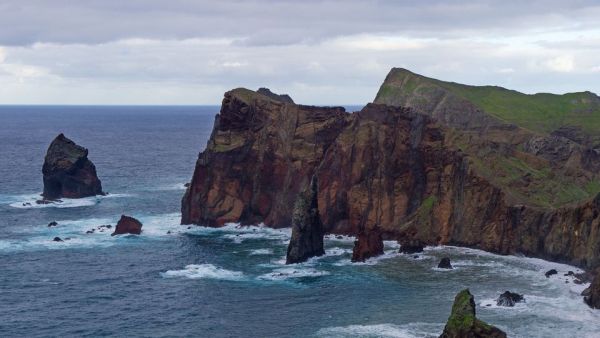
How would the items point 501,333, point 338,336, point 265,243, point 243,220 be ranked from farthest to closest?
point 243,220
point 265,243
point 338,336
point 501,333

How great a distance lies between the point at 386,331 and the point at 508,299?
62.1 ft

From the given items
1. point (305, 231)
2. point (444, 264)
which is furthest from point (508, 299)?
point (305, 231)

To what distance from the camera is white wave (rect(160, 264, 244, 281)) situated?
119m

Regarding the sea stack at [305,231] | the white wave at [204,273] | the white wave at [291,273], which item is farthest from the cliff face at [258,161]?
the white wave at [204,273]

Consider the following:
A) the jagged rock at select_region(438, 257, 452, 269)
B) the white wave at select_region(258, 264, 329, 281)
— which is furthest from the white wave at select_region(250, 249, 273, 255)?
the jagged rock at select_region(438, 257, 452, 269)

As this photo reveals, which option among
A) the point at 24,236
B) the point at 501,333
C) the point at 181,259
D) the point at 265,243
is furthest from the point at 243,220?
the point at 501,333

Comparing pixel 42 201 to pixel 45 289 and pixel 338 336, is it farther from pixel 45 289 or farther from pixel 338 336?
pixel 338 336

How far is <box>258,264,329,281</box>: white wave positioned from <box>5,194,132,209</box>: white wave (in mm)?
76761

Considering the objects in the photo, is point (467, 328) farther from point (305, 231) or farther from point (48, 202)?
point (48, 202)

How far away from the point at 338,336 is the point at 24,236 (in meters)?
81.2

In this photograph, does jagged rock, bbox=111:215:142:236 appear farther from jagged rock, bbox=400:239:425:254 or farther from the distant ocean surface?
jagged rock, bbox=400:239:425:254

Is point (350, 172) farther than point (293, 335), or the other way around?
point (350, 172)

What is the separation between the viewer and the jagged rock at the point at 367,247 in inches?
5010

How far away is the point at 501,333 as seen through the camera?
80.8 meters
